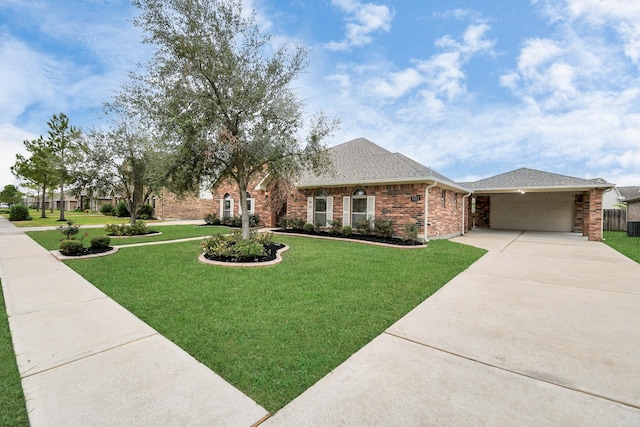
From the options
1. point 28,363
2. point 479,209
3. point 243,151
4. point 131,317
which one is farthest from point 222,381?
point 479,209

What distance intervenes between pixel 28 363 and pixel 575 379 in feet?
16.3

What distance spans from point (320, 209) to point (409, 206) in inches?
182

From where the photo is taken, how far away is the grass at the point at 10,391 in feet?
6.28

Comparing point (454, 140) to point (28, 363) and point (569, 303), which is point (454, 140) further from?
point (28, 363)

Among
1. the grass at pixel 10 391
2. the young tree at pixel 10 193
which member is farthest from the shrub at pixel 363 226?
the young tree at pixel 10 193

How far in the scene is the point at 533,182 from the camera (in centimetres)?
1355

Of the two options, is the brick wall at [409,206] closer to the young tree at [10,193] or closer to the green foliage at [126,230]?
the green foliage at [126,230]

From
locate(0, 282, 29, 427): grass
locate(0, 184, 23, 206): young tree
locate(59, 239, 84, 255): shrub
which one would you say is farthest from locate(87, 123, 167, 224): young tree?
locate(0, 184, 23, 206): young tree

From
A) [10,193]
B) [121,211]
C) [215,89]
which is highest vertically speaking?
[215,89]

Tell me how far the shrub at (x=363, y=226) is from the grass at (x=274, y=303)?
383cm

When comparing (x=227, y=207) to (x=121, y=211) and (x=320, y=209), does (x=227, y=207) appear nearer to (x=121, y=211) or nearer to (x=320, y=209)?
(x=320, y=209)

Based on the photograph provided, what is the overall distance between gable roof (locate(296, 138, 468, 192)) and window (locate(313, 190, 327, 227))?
69 cm

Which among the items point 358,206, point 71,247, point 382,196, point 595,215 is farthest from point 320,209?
point 595,215

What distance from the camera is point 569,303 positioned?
4316mm
